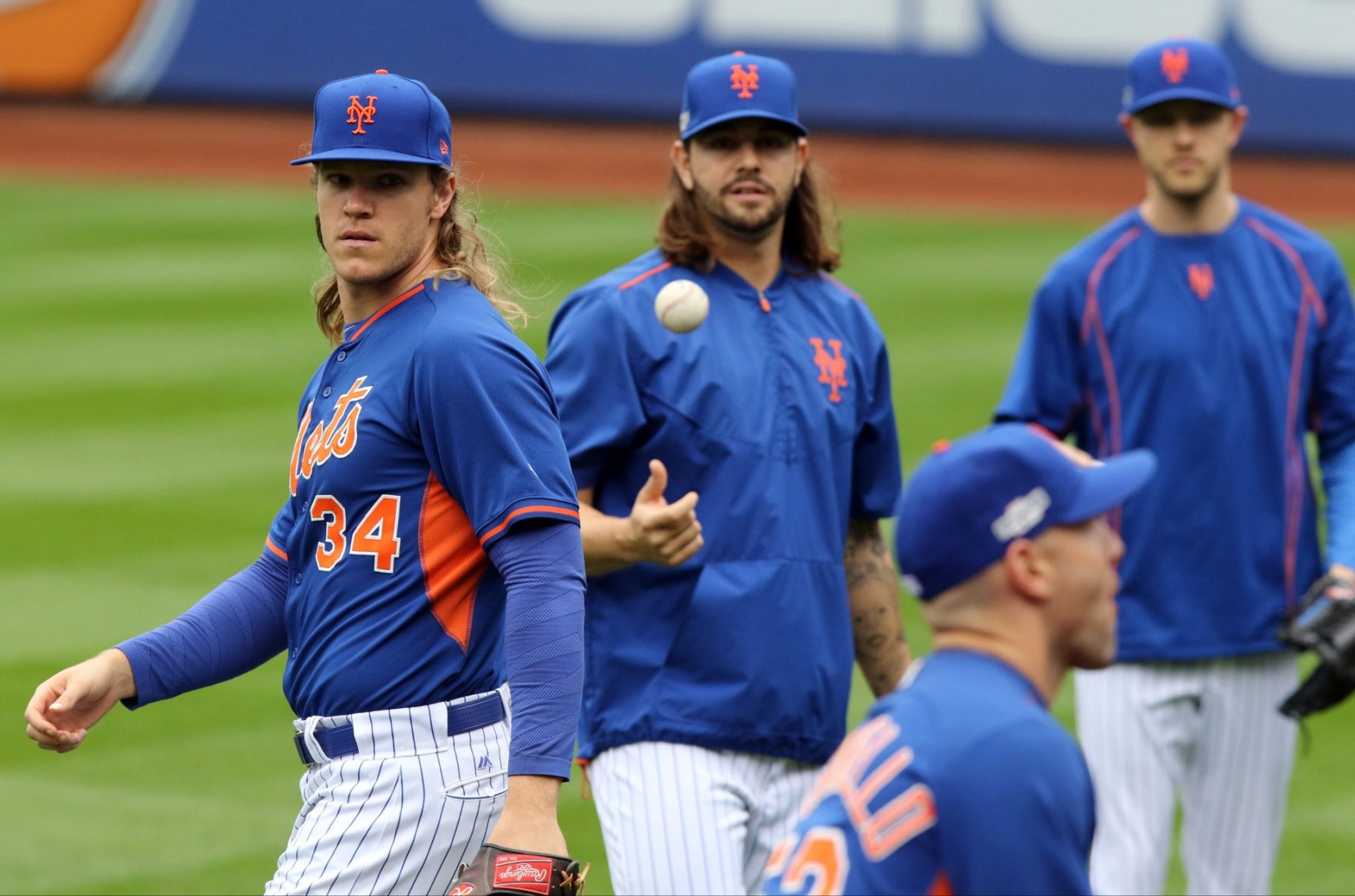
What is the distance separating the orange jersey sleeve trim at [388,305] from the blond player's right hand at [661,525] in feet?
1.95

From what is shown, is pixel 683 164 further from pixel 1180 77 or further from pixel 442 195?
pixel 1180 77

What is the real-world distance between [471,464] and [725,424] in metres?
1.06

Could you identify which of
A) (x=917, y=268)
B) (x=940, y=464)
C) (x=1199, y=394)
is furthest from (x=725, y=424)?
(x=917, y=268)

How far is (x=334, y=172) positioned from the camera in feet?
13.0

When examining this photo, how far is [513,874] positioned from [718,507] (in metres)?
1.34

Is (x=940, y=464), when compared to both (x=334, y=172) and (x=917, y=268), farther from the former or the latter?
(x=917, y=268)

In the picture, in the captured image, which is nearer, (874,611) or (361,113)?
(361,113)

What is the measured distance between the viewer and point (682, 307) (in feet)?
14.9

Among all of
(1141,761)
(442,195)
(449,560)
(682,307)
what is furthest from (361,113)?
(1141,761)

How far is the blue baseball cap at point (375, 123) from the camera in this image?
3.87 metres

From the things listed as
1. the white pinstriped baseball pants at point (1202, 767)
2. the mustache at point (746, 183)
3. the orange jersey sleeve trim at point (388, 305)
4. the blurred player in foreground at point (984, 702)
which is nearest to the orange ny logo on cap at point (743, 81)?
the mustache at point (746, 183)

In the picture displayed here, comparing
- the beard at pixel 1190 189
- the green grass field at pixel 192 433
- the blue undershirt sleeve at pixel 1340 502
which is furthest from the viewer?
the green grass field at pixel 192 433

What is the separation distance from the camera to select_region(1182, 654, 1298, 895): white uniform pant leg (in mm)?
5277

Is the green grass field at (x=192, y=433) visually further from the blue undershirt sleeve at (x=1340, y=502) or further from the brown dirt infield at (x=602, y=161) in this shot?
the blue undershirt sleeve at (x=1340, y=502)
